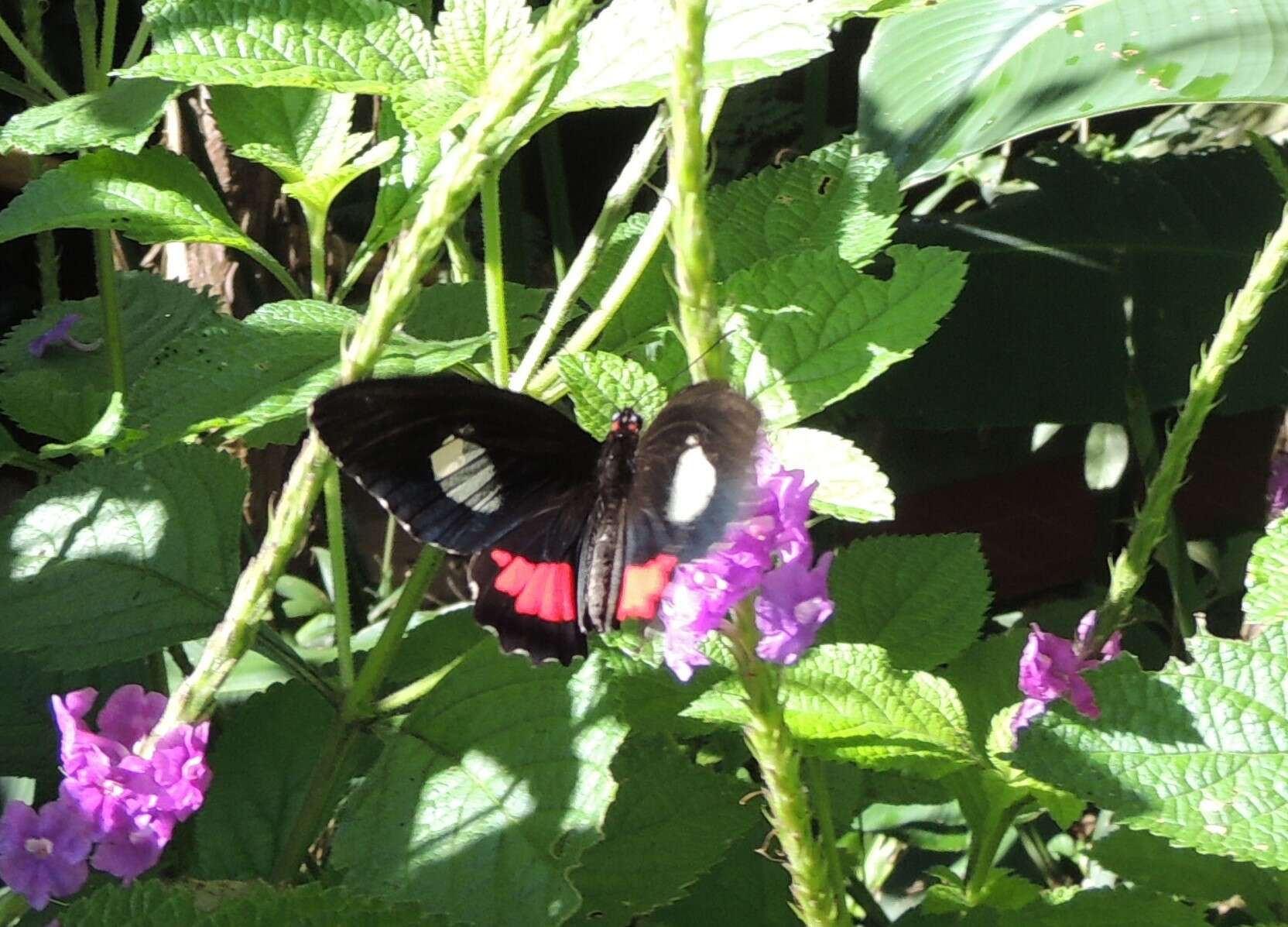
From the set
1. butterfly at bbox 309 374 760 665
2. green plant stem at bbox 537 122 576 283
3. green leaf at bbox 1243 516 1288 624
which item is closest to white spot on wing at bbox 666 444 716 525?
butterfly at bbox 309 374 760 665

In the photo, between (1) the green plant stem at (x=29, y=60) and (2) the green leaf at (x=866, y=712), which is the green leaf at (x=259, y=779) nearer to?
(2) the green leaf at (x=866, y=712)

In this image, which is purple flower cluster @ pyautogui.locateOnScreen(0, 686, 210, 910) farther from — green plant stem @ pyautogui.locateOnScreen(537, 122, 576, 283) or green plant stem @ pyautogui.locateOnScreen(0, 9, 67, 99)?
green plant stem @ pyautogui.locateOnScreen(537, 122, 576, 283)

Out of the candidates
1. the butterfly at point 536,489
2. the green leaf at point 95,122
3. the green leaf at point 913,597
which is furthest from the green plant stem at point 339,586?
the green leaf at point 913,597

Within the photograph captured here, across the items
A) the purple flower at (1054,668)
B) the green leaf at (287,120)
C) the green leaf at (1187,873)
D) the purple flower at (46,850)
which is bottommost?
the green leaf at (1187,873)

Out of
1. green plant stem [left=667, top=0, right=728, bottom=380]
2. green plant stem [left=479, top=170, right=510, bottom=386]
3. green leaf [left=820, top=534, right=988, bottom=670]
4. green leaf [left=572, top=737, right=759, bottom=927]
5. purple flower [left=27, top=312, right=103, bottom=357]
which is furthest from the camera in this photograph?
purple flower [left=27, top=312, right=103, bottom=357]

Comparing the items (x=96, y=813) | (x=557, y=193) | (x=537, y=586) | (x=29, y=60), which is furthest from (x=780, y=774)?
(x=557, y=193)

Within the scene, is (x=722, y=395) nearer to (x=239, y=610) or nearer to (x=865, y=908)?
(x=239, y=610)
